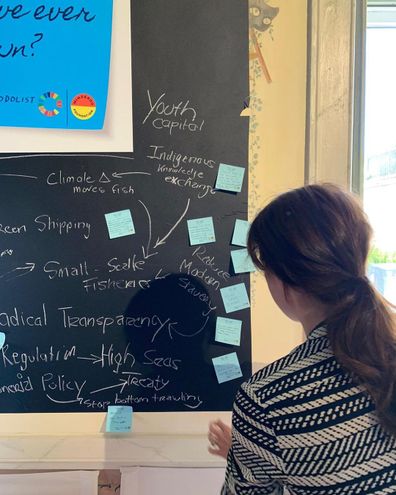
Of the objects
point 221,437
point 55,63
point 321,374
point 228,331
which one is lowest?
point 221,437

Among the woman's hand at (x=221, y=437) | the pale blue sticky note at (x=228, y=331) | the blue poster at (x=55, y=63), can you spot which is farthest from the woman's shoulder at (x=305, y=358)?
the blue poster at (x=55, y=63)

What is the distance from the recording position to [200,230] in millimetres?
1500

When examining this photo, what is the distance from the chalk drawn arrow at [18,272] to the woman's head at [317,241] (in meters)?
0.89

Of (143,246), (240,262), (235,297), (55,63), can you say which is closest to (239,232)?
(240,262)

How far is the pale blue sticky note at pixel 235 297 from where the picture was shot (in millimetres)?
1509

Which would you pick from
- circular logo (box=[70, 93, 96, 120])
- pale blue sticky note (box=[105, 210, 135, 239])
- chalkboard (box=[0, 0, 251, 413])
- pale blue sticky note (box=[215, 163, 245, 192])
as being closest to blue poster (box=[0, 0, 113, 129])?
circular logo (box=[70, 93, 96, 120])

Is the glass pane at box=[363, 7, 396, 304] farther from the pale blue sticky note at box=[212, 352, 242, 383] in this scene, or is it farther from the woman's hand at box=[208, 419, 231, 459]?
the woman's hand at box=[208, 419, 231, 459]

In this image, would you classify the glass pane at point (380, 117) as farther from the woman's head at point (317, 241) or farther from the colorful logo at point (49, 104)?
the colorful logo at point (49, 104)

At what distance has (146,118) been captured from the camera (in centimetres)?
148

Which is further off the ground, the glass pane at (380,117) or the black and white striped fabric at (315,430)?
the glass pane at (380,117)

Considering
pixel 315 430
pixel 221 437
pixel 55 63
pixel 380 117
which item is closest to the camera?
pixel 315 430

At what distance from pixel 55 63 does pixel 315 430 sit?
1.32 m

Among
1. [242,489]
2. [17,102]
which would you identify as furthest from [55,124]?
[242,489]

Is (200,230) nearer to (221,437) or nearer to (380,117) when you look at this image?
(221,437)
